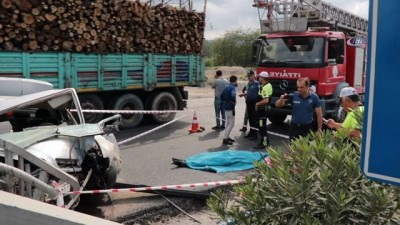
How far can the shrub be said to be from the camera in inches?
77.5

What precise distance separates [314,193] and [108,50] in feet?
27.9

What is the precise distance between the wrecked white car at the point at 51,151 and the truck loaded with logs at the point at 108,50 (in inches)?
129

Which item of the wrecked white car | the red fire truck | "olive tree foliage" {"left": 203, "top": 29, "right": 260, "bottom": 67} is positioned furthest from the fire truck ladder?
"olive tree foliage" {"left": 203, "top": 29, "right": 260, "bottom": 67}

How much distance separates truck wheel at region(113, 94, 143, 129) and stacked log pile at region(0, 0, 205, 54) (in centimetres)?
115

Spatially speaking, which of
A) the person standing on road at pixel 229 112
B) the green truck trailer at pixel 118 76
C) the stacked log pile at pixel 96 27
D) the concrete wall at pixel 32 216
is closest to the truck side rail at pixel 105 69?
the green truck trailer at pixel 118 76

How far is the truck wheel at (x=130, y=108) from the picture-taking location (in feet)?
33.9

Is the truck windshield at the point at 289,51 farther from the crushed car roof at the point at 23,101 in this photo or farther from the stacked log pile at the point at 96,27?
the crushed car roof at the point at 23,101

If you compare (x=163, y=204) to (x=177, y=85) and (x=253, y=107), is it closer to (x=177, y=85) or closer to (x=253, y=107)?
(x=253, y=107)

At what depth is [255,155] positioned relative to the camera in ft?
24.5

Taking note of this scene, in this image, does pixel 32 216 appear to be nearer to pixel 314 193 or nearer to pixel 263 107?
pixel 314 193

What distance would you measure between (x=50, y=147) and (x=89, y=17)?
5921mm

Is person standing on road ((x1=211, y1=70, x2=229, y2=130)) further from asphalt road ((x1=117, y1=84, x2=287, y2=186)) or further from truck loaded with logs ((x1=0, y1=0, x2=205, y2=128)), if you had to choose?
truck loaded with logs ((x1=0, y1=0, x2=205, y2=128))

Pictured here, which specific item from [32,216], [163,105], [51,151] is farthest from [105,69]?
[32,216]

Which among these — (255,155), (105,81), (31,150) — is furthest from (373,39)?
(105,81)
